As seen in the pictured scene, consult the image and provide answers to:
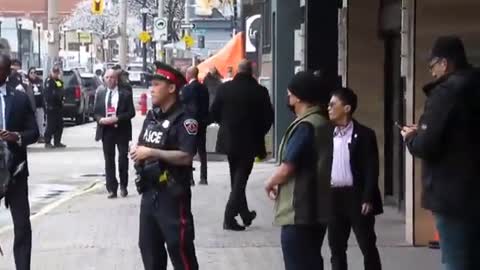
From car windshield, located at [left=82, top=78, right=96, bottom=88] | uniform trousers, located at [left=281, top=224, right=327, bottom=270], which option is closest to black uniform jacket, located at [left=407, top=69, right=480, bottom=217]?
uniform trousers, located at [left=281, top=224, right=327, bottom=270]

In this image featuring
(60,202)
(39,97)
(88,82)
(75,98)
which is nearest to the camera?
(60,202)

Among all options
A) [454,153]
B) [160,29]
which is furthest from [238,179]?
[160,29]

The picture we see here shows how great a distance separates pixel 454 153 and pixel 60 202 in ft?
34.1

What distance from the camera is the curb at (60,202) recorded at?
14019mm

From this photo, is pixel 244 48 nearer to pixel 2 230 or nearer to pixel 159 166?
pixel 2 230

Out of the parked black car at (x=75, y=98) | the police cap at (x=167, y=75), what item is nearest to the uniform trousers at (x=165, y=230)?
the police cap at (x=167, y=75)

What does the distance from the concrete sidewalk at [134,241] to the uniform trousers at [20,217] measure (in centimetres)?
135

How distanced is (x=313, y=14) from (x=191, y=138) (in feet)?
32.9

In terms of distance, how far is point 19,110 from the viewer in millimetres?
9352

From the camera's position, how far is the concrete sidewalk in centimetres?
1090

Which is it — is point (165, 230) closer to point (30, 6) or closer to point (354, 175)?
point (354, 175)

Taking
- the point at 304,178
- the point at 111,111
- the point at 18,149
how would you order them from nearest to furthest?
the point at 304,178 < the point at 18,149 < the point at 111,111

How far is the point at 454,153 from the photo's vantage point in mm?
6988

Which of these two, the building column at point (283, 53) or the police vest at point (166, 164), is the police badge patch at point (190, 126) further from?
the building column at point (283, 53)
